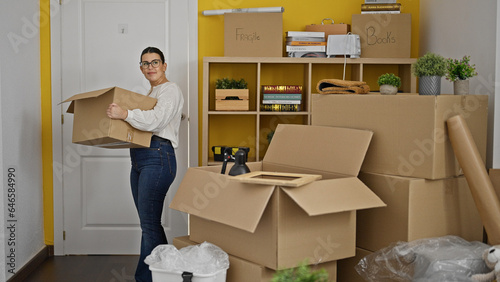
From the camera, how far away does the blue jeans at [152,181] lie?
299 cm

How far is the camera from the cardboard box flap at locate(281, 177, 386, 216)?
6.15 ft

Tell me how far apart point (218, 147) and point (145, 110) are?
3.57ft

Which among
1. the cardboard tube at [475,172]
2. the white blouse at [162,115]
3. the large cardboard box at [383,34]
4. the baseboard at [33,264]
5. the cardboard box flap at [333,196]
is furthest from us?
the large cardboard box at [383,34]

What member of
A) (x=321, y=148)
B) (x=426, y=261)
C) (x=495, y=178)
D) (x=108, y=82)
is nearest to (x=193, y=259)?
(x=321, y=148)

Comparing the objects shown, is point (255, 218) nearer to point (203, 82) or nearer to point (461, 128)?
point (461, 128)

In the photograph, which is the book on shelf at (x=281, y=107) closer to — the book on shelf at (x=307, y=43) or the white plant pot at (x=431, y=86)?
the book on shelf at (x=307, y=43)

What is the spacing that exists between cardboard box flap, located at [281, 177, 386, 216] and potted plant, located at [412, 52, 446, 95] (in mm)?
559

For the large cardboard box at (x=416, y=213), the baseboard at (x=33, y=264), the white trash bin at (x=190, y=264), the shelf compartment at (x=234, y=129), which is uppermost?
the shelf compartment at (x=234, y=129)

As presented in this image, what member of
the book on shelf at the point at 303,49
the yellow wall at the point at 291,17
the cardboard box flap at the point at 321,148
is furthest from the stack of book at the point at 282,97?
the cardboard box flap at the point at 321,148

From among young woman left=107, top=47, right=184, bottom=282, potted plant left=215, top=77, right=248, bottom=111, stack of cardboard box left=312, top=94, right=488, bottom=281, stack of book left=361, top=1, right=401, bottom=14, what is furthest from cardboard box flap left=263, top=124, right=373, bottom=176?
stack of book left=361, top=1, right=401, bottom=14

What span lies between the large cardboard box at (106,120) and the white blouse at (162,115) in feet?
0.15

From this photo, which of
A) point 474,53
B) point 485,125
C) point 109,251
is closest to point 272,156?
point 485,125

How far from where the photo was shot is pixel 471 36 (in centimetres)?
286

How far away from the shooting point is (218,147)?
3869 millimetres
